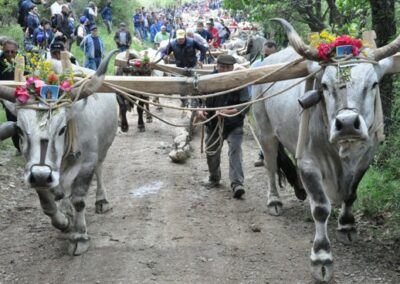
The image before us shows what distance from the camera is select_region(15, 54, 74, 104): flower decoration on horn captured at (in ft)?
19.7

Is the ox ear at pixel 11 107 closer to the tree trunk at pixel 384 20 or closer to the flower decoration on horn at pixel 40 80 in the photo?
the flower decoration on horn at pixel 40 80

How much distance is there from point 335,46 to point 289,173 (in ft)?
10.0

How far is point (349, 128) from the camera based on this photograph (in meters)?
5.32

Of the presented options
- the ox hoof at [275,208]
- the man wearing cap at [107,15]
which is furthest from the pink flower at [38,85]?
the man wearing cap at [107,15]

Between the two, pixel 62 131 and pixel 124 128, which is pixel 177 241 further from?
pixel 124 128

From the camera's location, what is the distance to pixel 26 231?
7777mm

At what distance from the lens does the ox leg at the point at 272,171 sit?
27.4 ft

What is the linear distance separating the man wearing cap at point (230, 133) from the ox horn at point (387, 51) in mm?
3114

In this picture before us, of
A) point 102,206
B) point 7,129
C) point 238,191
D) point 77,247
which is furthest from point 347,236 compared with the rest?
point 7,129

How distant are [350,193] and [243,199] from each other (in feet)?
8.50

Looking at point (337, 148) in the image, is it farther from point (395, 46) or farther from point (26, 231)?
point (26, 231)

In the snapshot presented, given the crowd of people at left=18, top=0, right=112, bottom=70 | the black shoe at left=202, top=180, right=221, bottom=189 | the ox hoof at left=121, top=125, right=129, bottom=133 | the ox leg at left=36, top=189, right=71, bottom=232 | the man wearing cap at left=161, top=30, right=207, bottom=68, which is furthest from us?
the crowd of people at left=18, top=0, right=112, bottom=70

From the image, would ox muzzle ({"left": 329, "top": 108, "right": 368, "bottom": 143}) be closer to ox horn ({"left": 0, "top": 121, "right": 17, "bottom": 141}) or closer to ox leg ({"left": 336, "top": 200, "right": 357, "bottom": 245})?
ox leg ({"left": 336, "top": 200, "right": 357, "bottom": 245})

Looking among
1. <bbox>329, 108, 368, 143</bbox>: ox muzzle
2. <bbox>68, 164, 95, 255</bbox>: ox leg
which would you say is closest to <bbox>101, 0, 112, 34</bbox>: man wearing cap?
<bbox>68, 164, 95, 255</bbox>: ox leg
